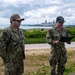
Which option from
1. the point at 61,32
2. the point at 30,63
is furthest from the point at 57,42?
the point at 30,63

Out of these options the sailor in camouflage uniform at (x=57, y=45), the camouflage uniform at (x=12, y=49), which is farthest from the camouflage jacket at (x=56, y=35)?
the camouflage uniform at (x=12, y=49)

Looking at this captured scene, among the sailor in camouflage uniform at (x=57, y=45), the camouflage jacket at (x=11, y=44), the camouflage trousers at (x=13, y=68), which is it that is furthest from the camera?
the sailor in camouflage uniform at (x=57, y=45)

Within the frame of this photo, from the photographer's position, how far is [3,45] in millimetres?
6152

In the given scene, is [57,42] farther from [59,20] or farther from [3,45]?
[3,45]

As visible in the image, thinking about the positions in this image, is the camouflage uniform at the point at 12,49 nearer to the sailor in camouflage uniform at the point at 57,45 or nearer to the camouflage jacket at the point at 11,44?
the camouflage jacket at the point at 11,44

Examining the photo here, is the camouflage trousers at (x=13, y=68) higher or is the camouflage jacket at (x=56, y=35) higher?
the camouflage jacket at (x=56, y=35)

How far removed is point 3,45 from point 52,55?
6.60 ft

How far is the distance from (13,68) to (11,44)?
0.51 metres

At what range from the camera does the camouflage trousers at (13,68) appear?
249 inches

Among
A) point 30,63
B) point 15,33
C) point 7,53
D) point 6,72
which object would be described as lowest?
point 30,63

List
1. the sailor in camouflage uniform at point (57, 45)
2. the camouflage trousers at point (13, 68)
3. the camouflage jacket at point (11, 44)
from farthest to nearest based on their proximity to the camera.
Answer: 1. the sailor in camouflage uniform at point (57, 45)
2. the camouflage trousers at point (13, 68)
3. the camouflage jacket at point (11, 44)

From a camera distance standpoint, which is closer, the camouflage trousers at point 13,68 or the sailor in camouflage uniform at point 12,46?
the sailor in camouflage uniform at point 12,46

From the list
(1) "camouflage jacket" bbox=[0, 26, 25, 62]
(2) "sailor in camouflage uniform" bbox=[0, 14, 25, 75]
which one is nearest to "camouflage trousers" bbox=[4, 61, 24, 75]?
(2) "sailor in camouflage uniform" bbox=[0, 14, 25, 75]

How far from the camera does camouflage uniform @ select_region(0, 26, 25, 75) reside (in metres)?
6.19
